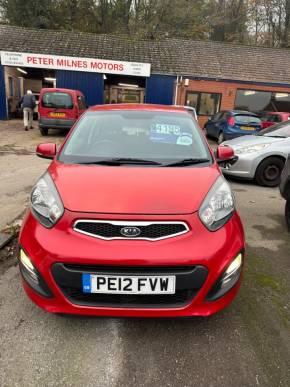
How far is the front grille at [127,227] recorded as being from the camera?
6.79ft

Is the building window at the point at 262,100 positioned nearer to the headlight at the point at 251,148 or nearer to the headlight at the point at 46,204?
the headlight at the point at 251,148

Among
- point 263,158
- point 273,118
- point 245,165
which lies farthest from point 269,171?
point 273,118

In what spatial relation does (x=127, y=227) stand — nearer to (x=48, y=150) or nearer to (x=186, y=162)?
(x=186, y=162)

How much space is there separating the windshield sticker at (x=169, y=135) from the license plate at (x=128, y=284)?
157 cm

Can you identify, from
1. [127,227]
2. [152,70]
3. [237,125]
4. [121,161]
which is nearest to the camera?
[127,227]

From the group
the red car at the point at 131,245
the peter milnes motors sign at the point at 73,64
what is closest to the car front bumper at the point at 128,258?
the red car at the point at 131,245

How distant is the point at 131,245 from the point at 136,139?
4.77ft

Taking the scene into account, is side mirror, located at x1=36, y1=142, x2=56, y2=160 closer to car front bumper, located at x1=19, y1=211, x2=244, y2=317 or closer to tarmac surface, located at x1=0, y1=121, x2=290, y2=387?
tarmac surface, located at x1=0, y1=121, x2=290, y2=387

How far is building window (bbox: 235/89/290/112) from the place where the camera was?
18.5 m

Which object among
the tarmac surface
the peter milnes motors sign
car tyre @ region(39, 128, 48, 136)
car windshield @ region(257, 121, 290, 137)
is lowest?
car tyre @ region(39, 128, 48, 136)

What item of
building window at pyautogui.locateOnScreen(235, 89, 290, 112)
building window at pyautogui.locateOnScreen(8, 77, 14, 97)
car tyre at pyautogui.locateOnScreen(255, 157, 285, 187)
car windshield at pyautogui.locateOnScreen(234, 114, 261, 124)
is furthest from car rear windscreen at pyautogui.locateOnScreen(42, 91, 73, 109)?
building window at pyautogui.locateOnScreen(235, 89, 290, 112)

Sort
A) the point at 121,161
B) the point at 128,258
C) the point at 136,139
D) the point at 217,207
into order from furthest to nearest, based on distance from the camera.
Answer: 1. the point at 136,139
2. the point at 121,161
3. the point at 217,207
4. the point at 128,258

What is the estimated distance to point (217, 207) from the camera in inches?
91.6

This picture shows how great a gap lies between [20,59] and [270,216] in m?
16.6
